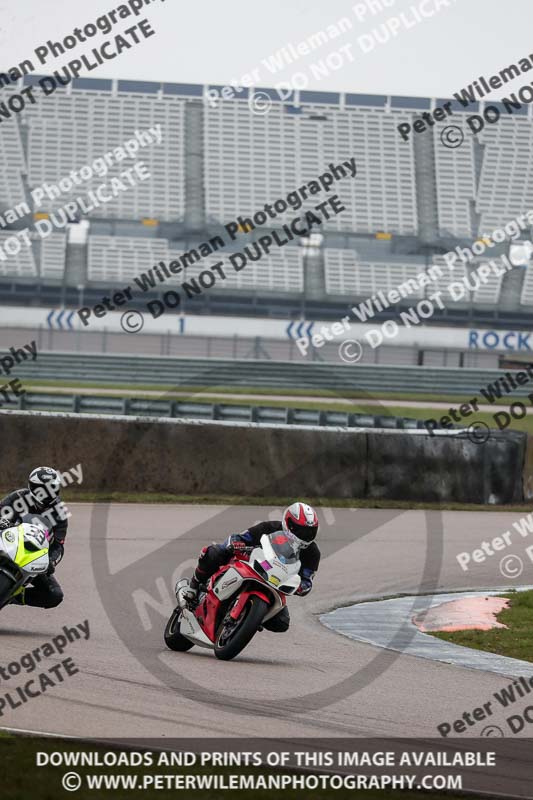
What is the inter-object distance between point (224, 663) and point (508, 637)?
3.18m

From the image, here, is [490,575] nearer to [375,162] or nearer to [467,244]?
[467,244]

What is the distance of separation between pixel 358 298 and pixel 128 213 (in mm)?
13132

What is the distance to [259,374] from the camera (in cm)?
4197

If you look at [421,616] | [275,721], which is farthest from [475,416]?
[275,721]

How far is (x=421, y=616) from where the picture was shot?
12.5m

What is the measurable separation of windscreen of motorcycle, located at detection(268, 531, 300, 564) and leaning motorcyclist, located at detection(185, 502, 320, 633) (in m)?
0.04
